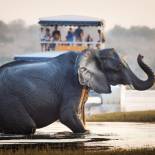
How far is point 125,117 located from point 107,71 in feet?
15.4

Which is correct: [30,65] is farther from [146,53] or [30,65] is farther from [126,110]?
[146,53]

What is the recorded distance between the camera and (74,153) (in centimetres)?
941

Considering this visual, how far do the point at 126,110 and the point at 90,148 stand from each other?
8995 millimetres

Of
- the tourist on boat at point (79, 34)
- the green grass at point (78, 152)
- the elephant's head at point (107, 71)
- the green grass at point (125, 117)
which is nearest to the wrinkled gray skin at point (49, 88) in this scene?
the elephant's head at point (107, 71)

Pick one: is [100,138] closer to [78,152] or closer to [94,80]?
[94,80]

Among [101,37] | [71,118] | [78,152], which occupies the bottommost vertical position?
[78,152]

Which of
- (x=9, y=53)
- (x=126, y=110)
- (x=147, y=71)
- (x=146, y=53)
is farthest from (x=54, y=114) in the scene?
(x=146, y=53)

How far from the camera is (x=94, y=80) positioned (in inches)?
473

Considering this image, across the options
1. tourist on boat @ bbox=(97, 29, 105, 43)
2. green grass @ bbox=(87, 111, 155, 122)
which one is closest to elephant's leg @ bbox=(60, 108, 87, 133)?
green grass @ bbox=(87, 111, 155, 122)

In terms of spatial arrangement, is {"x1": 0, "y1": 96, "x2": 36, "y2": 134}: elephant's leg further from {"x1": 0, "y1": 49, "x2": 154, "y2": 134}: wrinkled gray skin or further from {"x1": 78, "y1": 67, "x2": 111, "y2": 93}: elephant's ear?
{"x1": 78, "y1": 67, "x2": 111, "y2": 93}: elephant's ear

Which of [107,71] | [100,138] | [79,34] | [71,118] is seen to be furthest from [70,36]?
[100,138]

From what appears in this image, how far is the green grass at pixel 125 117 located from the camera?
16.6m

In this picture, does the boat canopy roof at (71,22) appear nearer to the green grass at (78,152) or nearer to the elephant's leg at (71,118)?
the elephant's leg at (71,118)

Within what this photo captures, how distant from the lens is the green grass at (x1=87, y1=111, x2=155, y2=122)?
16594 mm
